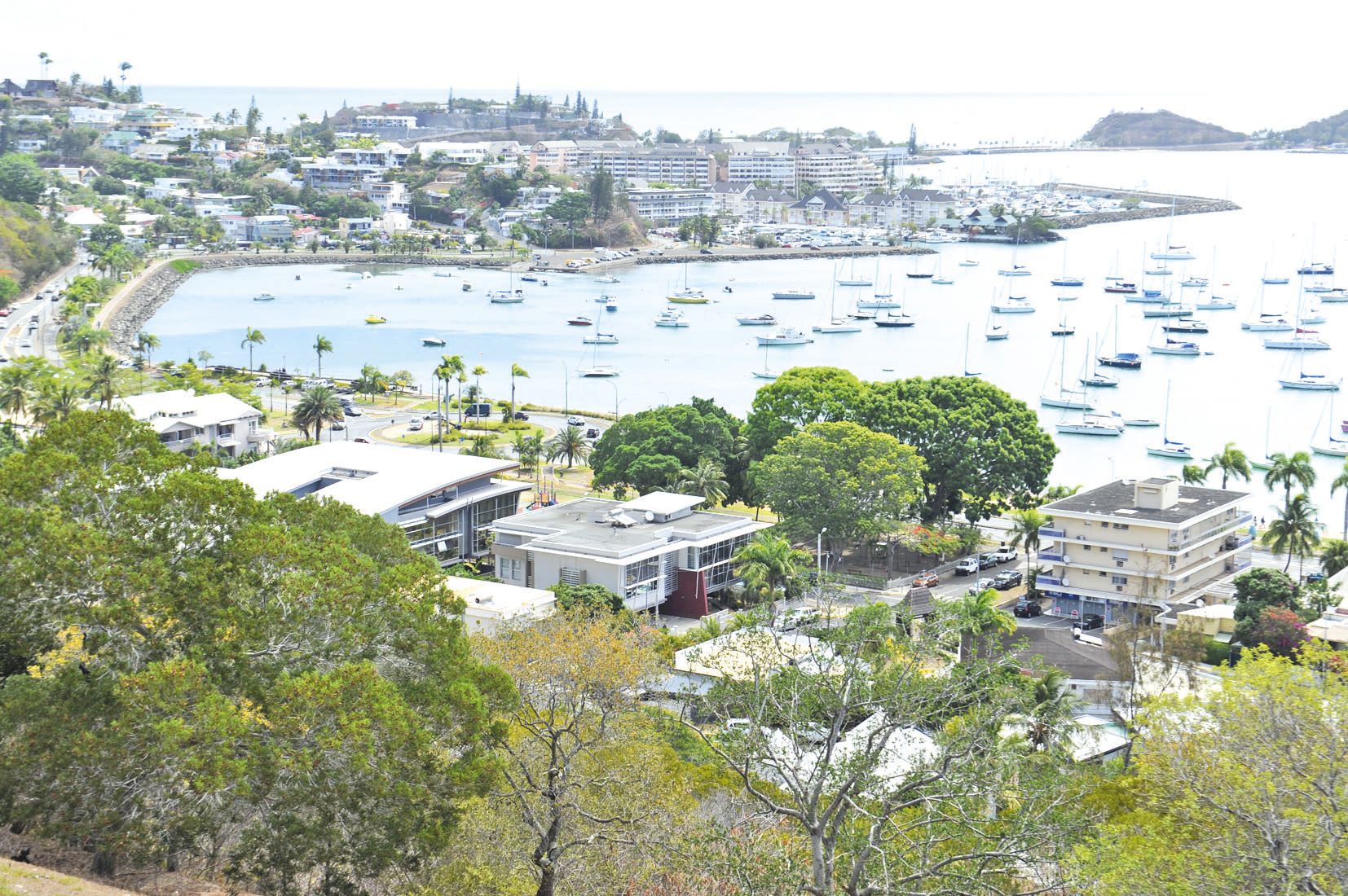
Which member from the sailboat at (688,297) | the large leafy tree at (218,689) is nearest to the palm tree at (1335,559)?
the large leafy tree at (218,689)

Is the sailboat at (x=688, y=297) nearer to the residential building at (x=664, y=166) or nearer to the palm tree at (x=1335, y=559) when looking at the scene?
the residential building at (x=664, y=166)

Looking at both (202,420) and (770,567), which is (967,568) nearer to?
(770,567)

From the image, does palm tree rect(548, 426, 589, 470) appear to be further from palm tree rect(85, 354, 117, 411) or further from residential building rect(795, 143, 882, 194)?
residential building rect(795, 143, 882, 194)

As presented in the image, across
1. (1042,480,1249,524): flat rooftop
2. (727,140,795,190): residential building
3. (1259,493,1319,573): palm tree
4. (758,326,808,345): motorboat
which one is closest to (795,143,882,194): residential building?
(727,140,795,190): residential building

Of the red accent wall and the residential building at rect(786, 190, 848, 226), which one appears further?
the residential building at rect(786, 190, 848, 226)

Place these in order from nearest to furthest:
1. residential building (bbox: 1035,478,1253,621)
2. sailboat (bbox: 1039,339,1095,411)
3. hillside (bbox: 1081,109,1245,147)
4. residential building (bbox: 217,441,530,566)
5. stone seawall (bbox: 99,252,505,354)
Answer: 1. residential building (bbox: 1035,478,1253,621)
2. residential building (bbox: 217,441,530,566)
3. sailboat (bbox: 1039,339,1095,411)
4. stone seawall (bbox: 99,252,505,354)
5. hillside (bbox: 1081,109,1245,147)

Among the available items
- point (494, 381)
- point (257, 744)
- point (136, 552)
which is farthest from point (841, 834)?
point (494, 381)

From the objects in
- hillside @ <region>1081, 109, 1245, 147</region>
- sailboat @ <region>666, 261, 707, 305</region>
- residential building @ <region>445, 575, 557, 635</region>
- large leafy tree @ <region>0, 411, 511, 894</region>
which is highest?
hillside @ <region>1081, 109, 1245, 147</region>
